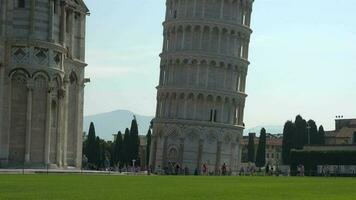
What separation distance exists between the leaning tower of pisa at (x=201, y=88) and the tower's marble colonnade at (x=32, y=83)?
36317mm

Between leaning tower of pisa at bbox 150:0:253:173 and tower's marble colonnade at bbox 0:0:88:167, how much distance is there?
119 ft

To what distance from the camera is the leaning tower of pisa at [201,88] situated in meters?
91.8

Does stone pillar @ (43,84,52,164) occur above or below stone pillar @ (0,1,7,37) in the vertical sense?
below

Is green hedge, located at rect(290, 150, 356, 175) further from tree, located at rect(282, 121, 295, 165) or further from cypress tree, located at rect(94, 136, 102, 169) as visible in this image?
cypress tree, located at rect(94, 136, 102, 169)

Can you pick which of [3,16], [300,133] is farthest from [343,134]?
[3,16]

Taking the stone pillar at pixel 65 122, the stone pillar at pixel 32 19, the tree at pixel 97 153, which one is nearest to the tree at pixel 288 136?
the tree at pixel 97 153

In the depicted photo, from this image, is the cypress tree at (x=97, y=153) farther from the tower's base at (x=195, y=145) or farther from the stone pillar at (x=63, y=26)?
the stone pillar at (x=63, y=26)

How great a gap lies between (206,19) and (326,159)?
76.9ft

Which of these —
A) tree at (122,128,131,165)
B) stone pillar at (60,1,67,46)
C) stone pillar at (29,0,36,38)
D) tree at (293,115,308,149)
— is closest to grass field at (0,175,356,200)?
stone pillar at (29,0,36,38)

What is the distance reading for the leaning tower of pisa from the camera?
9175 cm

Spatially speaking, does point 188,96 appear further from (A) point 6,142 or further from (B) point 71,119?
(A) point 6,142

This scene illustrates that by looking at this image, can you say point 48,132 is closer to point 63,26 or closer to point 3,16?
point 63,26

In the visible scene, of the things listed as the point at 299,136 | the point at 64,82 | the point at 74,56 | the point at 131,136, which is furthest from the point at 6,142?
the point at 299,136

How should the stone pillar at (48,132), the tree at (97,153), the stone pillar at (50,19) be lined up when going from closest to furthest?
the stone pillar at (48,132) → the stone pillar at (50,19) → the tree at (97,153)
